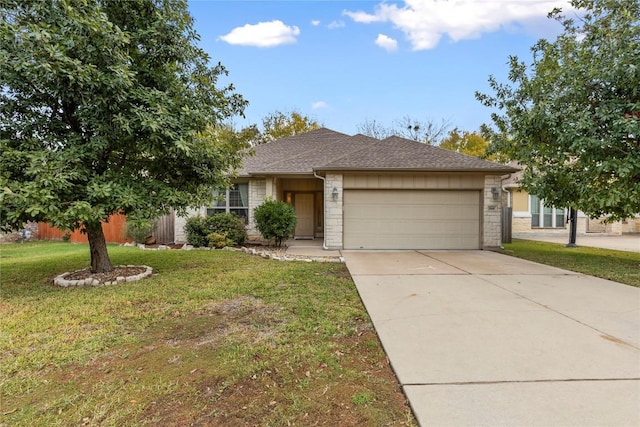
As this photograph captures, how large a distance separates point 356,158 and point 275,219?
3340 millimetres

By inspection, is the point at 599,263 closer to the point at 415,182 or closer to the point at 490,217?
the point at 490,217

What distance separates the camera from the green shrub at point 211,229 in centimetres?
1159

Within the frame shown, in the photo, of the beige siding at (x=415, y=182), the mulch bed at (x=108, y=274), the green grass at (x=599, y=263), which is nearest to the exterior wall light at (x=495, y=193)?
the beige siding at (x=415, y=182)

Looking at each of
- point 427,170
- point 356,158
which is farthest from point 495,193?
point 356,158

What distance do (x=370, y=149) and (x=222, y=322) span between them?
30.9 ft

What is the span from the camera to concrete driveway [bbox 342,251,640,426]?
2410mm

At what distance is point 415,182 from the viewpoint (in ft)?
36.6

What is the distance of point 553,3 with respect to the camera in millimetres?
11086

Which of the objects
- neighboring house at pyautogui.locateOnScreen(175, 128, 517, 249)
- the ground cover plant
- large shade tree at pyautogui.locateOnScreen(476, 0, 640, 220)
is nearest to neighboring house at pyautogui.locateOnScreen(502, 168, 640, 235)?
neighboring house at pyautogui.locateOnScreen(175, 128, 517, 249)

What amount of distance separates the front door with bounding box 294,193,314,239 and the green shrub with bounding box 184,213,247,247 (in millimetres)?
3835

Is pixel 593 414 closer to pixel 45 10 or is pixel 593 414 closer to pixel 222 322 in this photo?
pixel 222 322

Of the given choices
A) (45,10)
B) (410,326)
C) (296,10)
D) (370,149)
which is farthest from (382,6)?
(410,326)

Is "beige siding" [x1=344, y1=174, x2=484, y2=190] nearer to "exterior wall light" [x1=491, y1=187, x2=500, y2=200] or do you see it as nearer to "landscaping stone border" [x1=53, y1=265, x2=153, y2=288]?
"exterior wall light" [x1=491, y1=187, x2=500, y2=200]

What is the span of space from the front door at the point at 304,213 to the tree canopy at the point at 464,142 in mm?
17301
